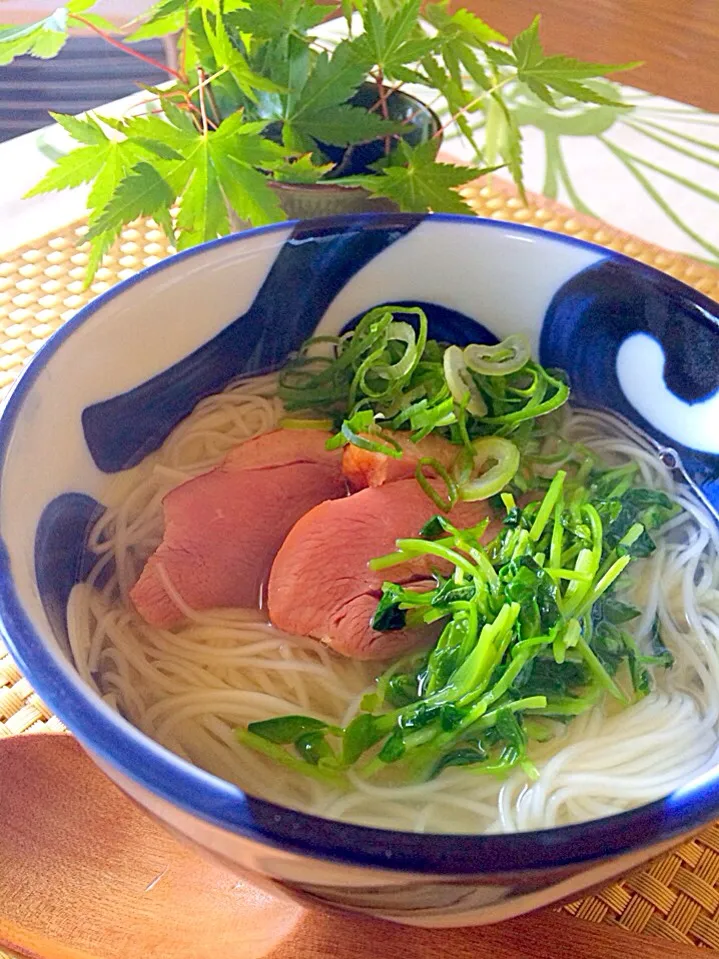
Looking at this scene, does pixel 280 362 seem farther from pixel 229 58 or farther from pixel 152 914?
pixel 152 914

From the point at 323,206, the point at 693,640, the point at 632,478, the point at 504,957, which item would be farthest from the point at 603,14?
the point at 504,957

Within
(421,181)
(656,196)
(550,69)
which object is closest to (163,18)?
(421,181)

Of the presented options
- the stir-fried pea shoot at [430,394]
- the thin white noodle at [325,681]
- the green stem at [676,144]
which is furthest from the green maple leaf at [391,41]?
the green stem at [676,144]

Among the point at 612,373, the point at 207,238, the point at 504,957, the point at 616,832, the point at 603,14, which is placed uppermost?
the point at 603,14

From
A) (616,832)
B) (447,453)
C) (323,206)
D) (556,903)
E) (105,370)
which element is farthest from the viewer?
(323,206)

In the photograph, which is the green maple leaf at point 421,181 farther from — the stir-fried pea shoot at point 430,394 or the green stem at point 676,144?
the green stem at point 676,144

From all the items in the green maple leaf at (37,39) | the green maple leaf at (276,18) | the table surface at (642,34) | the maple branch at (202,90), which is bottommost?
the maple branch at (202,90)

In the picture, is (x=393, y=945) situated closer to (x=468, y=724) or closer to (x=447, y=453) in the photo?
(x=468, y=724)
